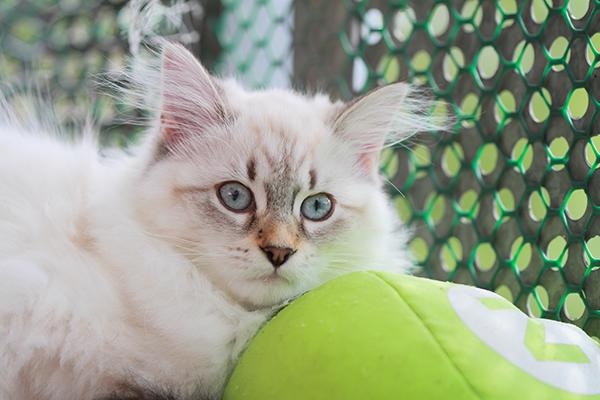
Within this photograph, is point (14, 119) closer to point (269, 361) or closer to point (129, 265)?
point (129, 265)

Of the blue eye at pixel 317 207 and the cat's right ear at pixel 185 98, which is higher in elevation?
the cat's right ear at pixel 185 98

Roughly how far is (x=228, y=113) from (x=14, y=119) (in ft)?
1.99

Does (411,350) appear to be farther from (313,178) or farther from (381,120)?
(381,120)

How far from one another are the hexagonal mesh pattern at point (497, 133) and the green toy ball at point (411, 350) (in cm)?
41

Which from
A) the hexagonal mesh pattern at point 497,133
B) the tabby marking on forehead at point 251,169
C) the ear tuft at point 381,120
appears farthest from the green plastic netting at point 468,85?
the tabby marking on forehead at point 251,169

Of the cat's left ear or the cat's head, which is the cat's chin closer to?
the cat's head

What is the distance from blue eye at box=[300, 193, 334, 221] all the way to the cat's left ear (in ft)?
0.56

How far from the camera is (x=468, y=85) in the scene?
1.97 meters

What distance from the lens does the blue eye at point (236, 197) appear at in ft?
4.48

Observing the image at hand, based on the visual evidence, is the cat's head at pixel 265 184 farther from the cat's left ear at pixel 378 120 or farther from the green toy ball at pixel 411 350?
the green toy ball at pixel 411 350

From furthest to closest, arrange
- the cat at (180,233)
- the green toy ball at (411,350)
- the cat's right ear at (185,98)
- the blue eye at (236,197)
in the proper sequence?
the cat's right ear at (185,98) → the blue eye at (236,197) → the cat at (180,233) → the green toy ball at (411,350)

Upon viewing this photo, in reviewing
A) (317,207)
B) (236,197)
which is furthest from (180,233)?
(317,207)

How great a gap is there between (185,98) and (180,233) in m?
0.31

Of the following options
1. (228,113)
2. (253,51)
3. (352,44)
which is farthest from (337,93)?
(228,113)
